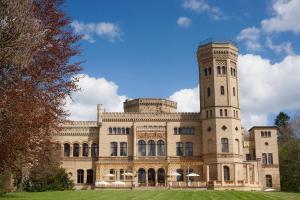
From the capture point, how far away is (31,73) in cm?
1605

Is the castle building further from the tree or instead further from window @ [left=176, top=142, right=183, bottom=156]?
the tree

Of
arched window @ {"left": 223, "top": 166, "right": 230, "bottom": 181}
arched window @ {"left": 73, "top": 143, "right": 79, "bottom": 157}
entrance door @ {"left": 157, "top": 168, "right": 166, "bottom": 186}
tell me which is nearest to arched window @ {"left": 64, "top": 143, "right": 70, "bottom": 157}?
arched window @ {"left": 73, "top": 143, "right": 79, "bottom": 157}

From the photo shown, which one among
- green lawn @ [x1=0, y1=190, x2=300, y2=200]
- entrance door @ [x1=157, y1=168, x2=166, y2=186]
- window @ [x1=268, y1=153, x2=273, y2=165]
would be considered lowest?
green lawn @ [x1=0, y1=190, x2=300, y2=200]

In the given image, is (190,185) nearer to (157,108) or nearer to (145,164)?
(145,164)

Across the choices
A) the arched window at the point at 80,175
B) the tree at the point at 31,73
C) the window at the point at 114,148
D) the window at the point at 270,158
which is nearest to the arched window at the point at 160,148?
the window at the point at 114,148

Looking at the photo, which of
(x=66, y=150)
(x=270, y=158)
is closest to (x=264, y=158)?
(x=270, y=158)

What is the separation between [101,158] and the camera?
197ft

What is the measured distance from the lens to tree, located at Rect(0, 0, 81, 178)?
14.9 meters

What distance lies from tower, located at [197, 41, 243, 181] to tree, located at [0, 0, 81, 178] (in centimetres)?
4016

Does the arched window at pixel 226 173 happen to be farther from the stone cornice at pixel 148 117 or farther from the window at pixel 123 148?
the window at pixel 123 148

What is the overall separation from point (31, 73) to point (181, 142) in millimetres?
45461

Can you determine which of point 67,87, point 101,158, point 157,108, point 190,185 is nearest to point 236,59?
point 157,108

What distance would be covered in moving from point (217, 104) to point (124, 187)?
1628 cm

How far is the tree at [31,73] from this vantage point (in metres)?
14.9
